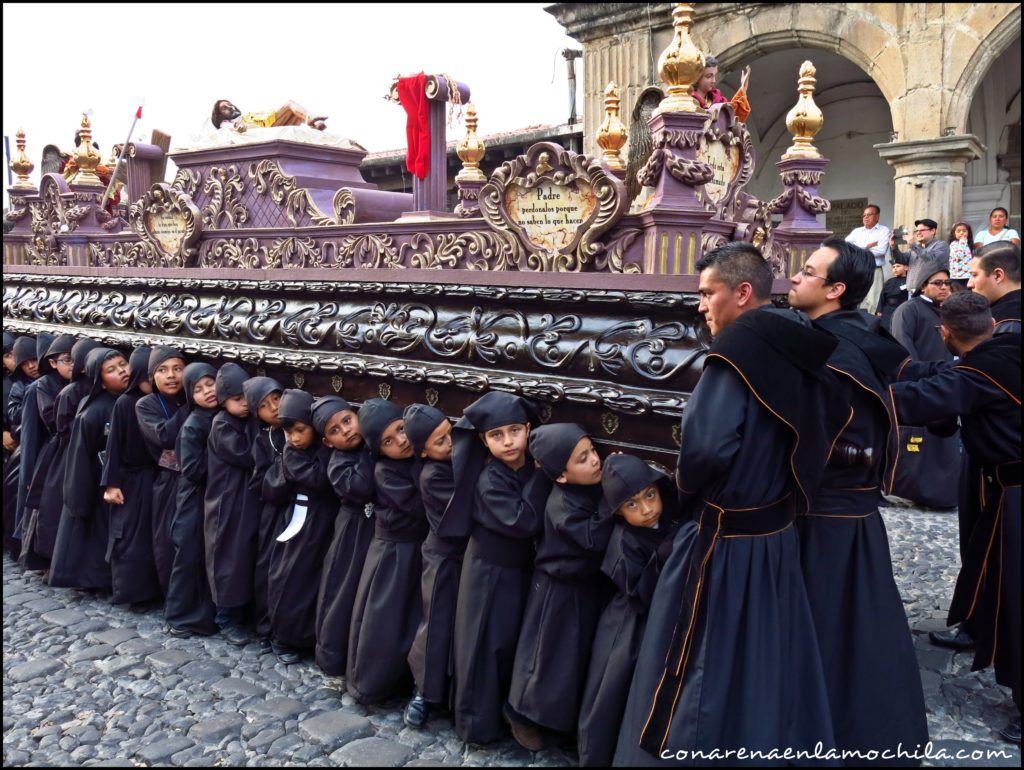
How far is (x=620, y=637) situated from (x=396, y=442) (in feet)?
4.12

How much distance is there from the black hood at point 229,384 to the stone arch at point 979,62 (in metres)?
8.68

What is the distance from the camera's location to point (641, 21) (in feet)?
36.5

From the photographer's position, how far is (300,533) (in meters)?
3.91

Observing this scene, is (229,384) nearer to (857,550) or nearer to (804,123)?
A: (857,550)

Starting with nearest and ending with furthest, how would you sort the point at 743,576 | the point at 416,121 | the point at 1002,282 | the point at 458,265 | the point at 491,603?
the point at 743,576
the point at 491,603
the point at 1002,282
the point at 458,265
the point at 416,121

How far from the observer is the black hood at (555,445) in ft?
9.64

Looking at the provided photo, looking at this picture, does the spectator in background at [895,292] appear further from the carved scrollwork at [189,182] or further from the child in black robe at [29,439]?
the child in black robe at [29,439]

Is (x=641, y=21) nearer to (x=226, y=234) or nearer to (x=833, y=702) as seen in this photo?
(x=226, y=234)

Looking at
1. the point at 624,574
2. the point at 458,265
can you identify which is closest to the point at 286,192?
the point at 458,265

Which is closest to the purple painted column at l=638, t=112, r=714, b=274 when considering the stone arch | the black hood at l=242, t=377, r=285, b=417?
the black hood at l=242, t=377, r=285, b=417

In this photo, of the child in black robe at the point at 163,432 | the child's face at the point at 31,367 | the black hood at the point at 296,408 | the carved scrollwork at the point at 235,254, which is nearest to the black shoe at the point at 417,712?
the black hood at the point at 296,408

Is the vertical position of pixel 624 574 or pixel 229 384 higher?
pixel 229 384

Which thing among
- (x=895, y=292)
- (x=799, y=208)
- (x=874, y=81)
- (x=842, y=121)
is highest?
(x=874, y=81)

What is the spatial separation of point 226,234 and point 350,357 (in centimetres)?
270
